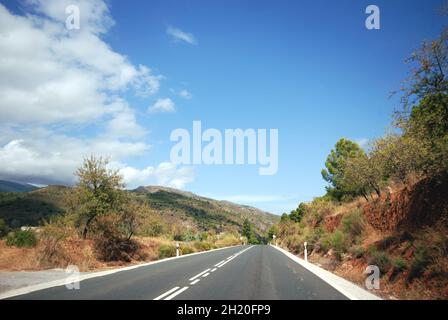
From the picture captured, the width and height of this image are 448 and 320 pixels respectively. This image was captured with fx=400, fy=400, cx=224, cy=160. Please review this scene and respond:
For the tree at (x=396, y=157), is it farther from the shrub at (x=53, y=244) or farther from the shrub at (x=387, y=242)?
the shrub at (x=53, y=244)

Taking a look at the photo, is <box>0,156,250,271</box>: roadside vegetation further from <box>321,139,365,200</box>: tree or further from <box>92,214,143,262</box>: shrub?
<box>321,139,365,200</box>: tree

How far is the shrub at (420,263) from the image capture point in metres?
11.0

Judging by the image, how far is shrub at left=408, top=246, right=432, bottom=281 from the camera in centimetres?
1098

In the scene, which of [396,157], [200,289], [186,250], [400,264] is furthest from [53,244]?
[186,250]

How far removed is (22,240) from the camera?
840 inches

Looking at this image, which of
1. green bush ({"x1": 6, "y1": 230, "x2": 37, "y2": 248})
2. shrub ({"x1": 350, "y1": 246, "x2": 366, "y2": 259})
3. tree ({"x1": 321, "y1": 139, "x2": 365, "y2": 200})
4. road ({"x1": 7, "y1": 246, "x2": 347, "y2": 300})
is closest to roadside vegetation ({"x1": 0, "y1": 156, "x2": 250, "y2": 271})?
green bush ({"x1": 6, "y1": 230, "x2": 37, "y2": 248})

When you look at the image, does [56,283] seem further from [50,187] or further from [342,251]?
[50,187]

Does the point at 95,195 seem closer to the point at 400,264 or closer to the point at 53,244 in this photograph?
the point at 53,244

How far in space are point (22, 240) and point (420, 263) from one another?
19.2 meters

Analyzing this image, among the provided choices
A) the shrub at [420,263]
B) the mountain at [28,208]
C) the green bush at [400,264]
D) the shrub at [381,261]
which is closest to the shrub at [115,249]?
the shrub at [381,261]
